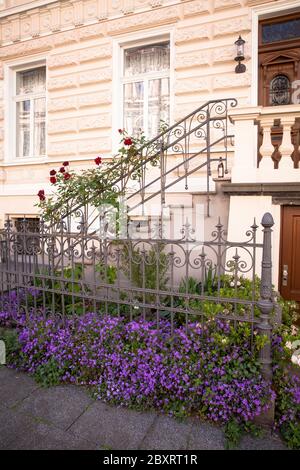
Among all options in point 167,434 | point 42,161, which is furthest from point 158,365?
point 42,161

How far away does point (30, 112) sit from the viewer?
24.4 ft

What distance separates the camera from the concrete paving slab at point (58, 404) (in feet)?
7.42

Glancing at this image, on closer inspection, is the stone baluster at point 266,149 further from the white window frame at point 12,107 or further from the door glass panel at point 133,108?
the white window frame at point 12,107

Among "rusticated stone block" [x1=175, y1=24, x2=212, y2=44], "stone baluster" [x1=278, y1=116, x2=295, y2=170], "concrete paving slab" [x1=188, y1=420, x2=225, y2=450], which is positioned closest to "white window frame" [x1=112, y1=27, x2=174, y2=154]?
"rusticated stone block" [x1=175, y1=24, x2=212, y2=44]

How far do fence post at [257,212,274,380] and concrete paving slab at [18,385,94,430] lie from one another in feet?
4.55

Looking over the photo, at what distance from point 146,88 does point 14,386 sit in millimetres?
5755

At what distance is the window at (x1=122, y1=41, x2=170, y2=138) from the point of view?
617cm

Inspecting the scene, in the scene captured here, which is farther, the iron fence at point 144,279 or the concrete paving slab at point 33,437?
the iron fence at point 144,279

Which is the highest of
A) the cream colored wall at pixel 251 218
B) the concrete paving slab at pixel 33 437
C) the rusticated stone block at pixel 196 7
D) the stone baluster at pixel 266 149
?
the rusticated stone block at pixel 196 7

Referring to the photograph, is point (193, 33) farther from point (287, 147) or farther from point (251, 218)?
point (251, 218)

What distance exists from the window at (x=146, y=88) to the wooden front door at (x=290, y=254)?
3.46 m

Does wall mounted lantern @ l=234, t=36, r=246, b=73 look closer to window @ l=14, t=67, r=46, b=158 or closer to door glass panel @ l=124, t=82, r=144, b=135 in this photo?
door glass panel @ l=124, t=82, r=144, b=135

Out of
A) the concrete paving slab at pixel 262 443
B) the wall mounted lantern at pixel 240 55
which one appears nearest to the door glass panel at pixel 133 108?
the wall mounted lantern at pixel 240 55
